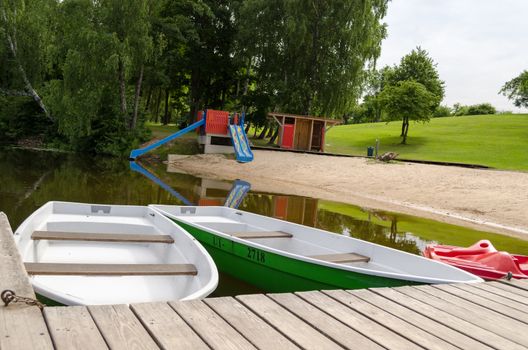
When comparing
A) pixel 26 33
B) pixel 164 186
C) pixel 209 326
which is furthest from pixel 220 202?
pixel 26 33

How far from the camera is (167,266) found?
15.5ft

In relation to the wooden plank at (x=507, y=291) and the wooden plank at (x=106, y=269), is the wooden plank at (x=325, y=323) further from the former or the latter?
the wooden plank at (x=507, y=291)

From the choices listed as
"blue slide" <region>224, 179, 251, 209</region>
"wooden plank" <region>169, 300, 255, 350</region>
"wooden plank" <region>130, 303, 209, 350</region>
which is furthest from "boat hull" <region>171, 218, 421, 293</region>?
"blue slide" <region>224, 179, 251, 209</region>

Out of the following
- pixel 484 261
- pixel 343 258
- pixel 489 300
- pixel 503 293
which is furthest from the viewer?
pixel 484 261

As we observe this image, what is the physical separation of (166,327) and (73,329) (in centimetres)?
55

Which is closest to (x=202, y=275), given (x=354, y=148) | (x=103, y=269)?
(x=103, y=269)

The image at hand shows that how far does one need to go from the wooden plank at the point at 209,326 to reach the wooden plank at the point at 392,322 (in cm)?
115

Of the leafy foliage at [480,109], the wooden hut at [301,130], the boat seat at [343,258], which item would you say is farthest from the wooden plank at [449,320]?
the leafy foliage at [480,109]

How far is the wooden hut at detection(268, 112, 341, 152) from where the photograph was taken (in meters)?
29.8

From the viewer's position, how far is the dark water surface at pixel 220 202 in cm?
1038

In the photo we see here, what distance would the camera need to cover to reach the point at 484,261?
6.12 m

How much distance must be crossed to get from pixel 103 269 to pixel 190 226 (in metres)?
2.74

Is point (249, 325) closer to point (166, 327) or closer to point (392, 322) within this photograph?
point (166, 327)

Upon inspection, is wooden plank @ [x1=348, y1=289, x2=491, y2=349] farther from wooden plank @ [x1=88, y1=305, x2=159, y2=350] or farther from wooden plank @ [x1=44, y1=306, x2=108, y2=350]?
wooden plank @ [x1=44, y1=306, x2=108, y2=350]
